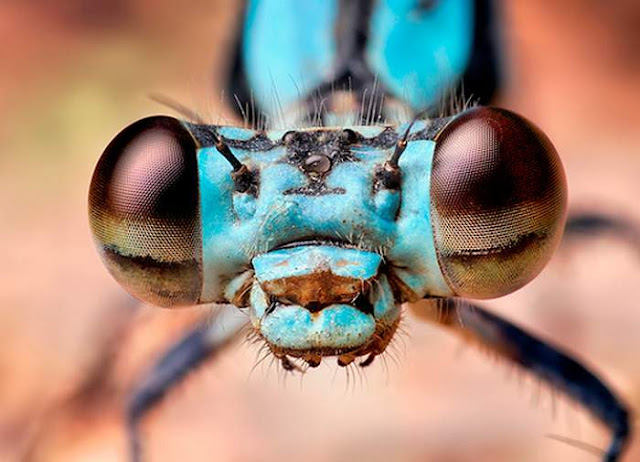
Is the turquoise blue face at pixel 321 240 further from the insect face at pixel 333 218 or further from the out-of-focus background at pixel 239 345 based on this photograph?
the out-of-focus background at pixel 239 345

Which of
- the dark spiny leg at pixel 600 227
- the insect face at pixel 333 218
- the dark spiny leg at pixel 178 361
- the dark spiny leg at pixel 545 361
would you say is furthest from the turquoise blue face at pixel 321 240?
the dark spiny leg at pixel 600 227

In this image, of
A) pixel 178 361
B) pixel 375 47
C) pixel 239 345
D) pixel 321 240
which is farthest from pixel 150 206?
pixel 239 345

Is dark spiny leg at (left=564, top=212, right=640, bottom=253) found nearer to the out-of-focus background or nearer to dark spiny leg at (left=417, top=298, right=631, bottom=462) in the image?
the out-of-focus background

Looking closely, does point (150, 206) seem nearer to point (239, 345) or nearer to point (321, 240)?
point (321, 240)

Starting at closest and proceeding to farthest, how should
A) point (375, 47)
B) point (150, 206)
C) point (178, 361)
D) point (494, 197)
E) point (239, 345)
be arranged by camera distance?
1. point (494, 197)
2. point (150, 206)
3. point (375, 47)
4. point (178, 361)
5. point (239, 345)

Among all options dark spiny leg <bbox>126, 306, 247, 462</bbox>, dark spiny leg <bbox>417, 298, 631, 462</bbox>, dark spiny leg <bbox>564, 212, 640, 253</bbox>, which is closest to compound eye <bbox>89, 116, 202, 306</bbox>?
dark spiny leg <bbox>417, 298, 631, 462</bbox>

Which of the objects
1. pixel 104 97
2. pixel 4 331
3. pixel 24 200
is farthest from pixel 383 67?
pixel 104 97
